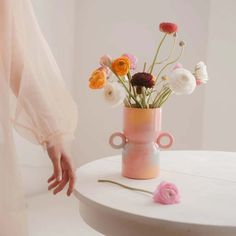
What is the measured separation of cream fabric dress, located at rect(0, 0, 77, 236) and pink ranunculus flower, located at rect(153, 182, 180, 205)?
26 cm

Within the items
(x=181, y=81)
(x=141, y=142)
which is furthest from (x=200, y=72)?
(x=141, y=142)

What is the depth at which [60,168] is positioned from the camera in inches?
35.0

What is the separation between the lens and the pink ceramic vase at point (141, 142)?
3.87 ft

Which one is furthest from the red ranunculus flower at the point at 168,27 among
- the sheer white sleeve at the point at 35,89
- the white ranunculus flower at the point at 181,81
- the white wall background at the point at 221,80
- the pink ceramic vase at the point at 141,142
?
the white wall background at the point at 221,80

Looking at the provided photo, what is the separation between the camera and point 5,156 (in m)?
0.81

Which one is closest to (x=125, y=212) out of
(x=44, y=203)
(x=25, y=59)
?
(x=25, y=59)

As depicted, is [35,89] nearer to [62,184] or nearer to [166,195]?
[62,184]

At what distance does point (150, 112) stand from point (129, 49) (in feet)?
3.93

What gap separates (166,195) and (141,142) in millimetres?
209

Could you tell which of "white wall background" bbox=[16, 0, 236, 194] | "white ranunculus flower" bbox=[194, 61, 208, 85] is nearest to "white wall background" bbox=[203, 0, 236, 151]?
"white wall background" bbox=[16, 0, 236, 194]

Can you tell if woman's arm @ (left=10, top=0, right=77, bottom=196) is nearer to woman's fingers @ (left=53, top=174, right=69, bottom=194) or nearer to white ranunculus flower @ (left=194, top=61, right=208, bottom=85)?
woman's fingers @ (left=53, top=174, right=69, bottom=194)

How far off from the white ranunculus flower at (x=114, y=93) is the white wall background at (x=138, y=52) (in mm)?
1037

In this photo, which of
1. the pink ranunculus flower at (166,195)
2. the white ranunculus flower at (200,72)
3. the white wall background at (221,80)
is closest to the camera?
the pink ranunculus flower at (166,195)

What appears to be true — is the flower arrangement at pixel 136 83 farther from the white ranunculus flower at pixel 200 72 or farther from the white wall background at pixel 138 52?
the white wall background at pixel 138 52
